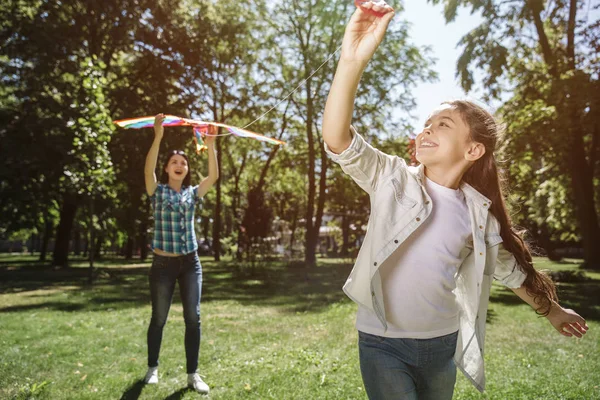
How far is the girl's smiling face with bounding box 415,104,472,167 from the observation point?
251 cm

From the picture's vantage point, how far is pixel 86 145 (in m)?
13.7

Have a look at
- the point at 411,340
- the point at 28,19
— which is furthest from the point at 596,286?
the point at 28,19

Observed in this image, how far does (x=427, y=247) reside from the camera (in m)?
2.34

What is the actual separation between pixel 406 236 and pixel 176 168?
11.3ft

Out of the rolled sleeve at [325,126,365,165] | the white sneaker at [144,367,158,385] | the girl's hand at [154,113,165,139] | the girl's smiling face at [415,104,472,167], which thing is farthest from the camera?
the white sneaker at [144,367,158,385]

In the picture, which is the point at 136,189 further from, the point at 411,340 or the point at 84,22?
the point at 411,340

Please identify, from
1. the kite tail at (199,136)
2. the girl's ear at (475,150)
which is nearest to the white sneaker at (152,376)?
the kite tail at (199,136)

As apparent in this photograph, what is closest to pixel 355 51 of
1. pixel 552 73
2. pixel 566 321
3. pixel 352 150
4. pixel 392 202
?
pixel 352 150

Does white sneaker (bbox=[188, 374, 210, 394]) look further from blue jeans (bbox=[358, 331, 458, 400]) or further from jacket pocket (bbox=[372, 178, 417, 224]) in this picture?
jacket pocket (bbox=[372, 178, 417, 224])

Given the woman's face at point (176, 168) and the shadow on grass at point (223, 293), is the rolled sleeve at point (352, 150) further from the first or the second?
the shadow on grass at point (223, 293)

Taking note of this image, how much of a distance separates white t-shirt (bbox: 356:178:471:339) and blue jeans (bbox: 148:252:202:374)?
9.50 ft

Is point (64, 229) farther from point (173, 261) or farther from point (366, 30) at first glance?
point (366, 30)

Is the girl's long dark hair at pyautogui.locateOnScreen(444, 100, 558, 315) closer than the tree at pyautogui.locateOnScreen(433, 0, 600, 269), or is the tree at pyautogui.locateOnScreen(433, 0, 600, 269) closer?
the girl's long dark hair at pyautogui.locateOnScreen(444, 100, 558, 315)

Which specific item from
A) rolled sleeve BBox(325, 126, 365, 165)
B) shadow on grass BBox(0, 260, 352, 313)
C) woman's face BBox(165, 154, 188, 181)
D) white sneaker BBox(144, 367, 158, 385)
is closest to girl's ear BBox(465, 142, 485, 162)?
rolled sleeve BBox(325, 126, 365, 165)
